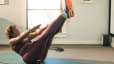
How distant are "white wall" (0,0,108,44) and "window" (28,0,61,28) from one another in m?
0.13

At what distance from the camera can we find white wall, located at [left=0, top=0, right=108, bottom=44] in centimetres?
320

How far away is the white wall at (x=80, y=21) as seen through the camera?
10.5 ft

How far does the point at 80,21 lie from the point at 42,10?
73cm

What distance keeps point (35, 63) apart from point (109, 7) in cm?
194

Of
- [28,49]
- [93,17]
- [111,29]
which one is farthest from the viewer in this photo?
[93,17]

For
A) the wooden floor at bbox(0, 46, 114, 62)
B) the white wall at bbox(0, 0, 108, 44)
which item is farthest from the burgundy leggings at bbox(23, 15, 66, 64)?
the white wall at bbox(0, 0, 108, 44)

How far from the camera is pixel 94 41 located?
3207 millimetres

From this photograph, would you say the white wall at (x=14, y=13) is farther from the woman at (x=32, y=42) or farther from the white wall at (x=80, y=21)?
the woman at (x=32, y=42)

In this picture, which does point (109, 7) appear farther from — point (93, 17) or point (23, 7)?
point (23, 7)

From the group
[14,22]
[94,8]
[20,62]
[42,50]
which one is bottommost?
[20,62]

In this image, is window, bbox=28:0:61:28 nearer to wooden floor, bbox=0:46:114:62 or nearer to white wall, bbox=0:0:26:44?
white wall, bbox=0:0:26:44

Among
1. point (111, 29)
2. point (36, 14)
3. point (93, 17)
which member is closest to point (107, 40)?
point (111, 29)

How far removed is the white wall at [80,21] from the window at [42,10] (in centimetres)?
13

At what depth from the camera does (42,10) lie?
10.6 feet
